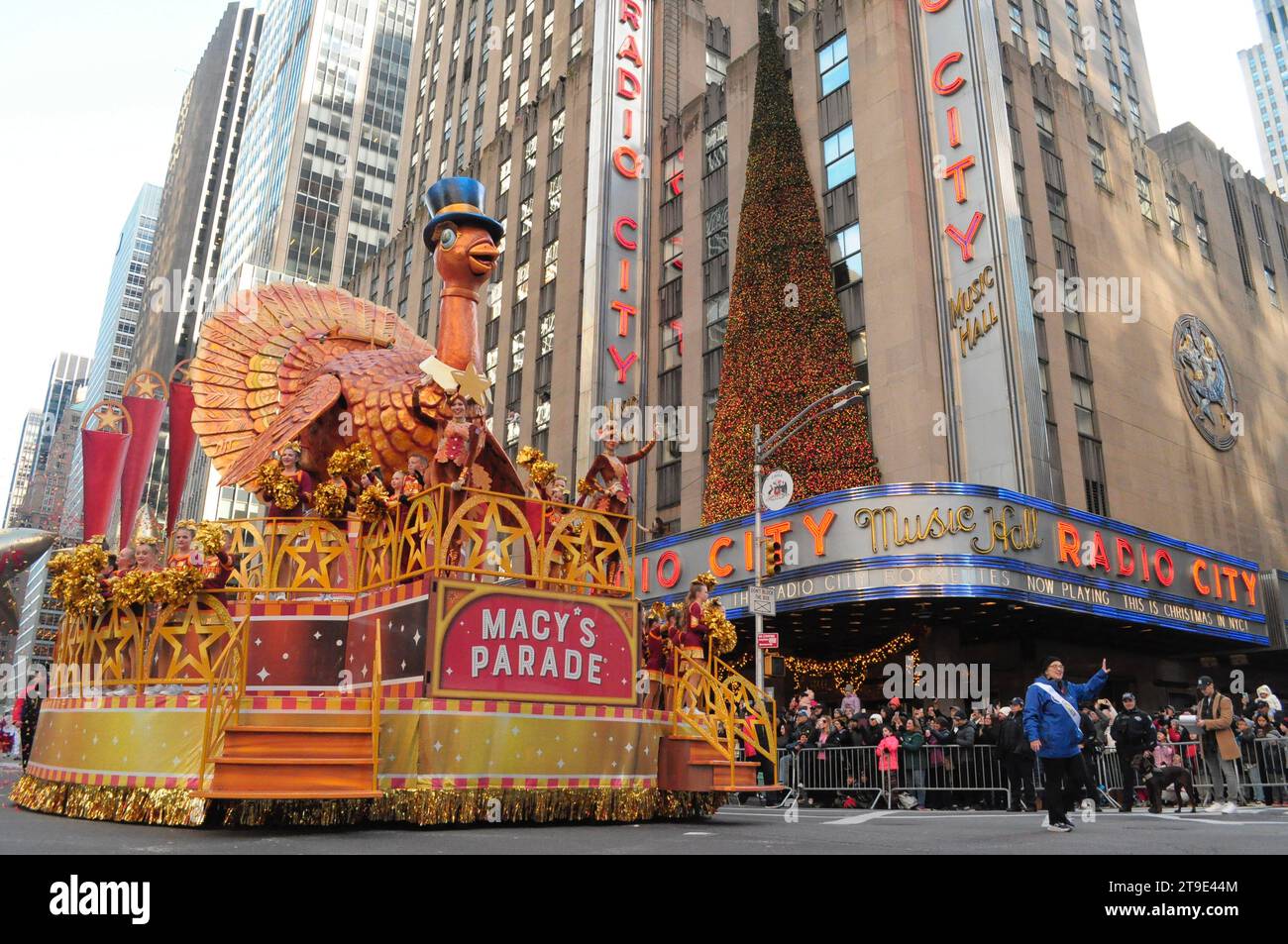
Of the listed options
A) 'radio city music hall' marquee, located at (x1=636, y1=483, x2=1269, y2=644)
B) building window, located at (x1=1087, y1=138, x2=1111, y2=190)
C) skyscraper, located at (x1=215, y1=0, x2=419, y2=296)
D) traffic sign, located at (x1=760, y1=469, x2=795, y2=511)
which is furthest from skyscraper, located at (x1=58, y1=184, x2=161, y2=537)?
building window, located at (x1=1087, y1=138, x2=1111, y2=190)

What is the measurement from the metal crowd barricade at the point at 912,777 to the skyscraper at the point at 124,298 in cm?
14051

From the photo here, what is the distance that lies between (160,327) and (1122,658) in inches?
4406

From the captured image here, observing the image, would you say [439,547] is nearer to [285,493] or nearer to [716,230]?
Result: [285,493]

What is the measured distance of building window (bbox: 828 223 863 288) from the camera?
96.7ft

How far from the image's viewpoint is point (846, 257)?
29922mm

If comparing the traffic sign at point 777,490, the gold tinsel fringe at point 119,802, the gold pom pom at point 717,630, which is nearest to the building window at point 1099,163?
the traffic sign at point 777,490

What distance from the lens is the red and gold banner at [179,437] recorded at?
659 inches

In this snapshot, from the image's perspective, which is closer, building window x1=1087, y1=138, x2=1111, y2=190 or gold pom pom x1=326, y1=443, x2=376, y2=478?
gold pom pom x1=326, y1=443, x2=376, y2=478

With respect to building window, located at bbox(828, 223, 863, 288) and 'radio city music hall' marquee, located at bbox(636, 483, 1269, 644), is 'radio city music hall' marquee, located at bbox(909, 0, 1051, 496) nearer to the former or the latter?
'radio city music hall' marquee, located at bbox(636, 483, 1269, 644)

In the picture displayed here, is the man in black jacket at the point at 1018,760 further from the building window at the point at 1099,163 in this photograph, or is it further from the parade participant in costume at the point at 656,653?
the building window at the point at 1099,163

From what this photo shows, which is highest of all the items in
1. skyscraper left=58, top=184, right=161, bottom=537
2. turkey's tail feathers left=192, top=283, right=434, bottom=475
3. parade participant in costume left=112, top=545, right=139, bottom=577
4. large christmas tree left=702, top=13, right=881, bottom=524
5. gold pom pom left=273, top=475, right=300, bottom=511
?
skyscraper left=58, top=184, right=161, bottom=537

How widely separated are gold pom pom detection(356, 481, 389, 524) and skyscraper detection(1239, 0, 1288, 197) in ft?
628

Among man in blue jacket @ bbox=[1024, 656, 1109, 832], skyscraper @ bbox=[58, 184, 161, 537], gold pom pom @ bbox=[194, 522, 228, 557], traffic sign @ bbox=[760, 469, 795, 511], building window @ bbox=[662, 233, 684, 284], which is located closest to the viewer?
man in blue jacket @ bbox=[1024, 656, 1109, 832]
